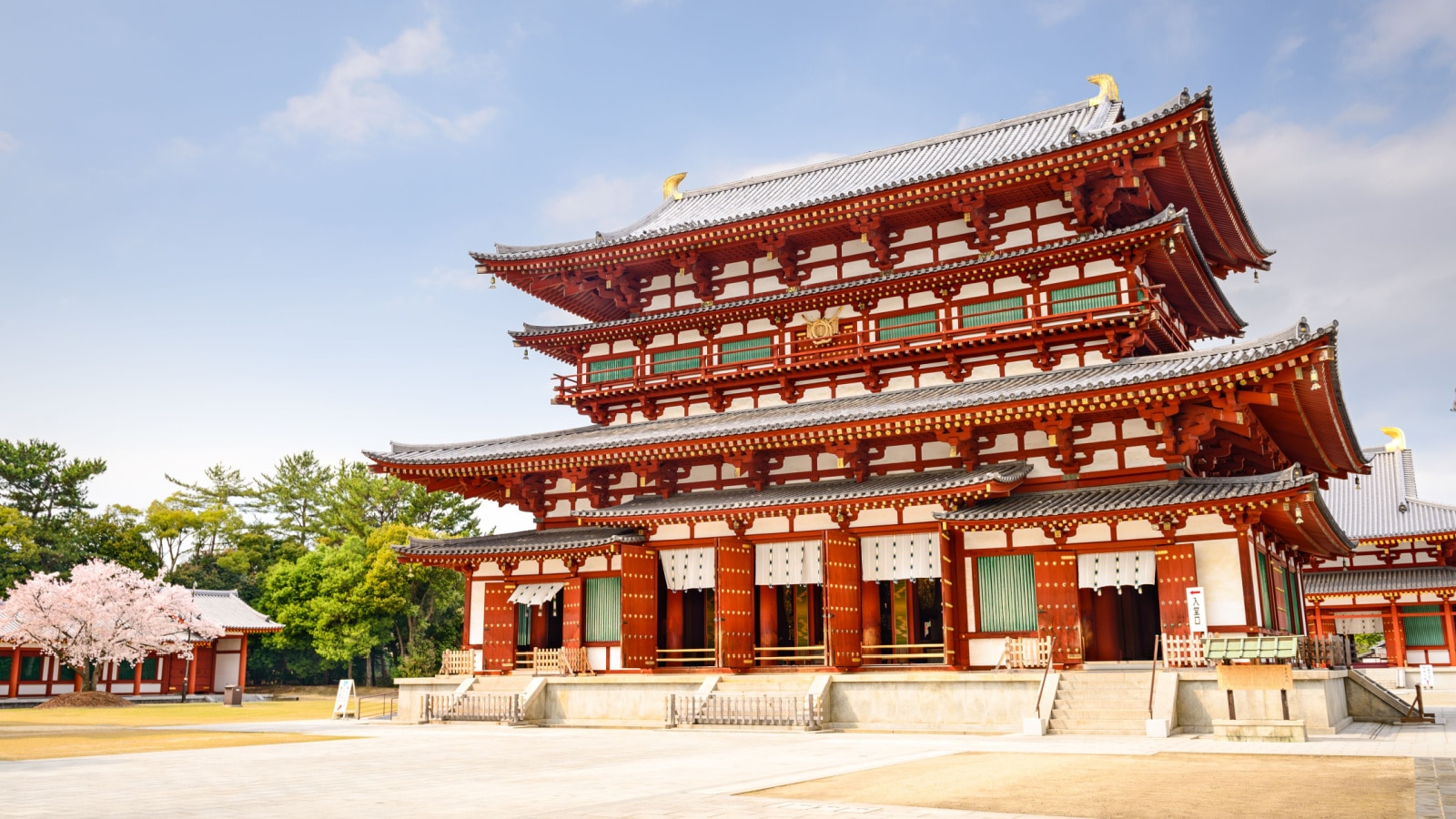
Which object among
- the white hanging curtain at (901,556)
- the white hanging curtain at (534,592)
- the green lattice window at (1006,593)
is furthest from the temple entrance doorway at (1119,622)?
the white hanging curtain at (534,592)

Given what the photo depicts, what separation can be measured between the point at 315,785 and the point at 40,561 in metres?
57.4

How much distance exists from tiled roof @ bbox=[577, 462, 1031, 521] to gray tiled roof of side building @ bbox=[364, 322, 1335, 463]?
1.62m

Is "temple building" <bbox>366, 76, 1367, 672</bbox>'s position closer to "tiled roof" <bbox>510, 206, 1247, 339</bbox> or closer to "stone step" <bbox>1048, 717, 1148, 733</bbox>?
"tiled roof" <bbox>510, 206, 1247, 339</bbox>

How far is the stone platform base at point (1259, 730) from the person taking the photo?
1739 centimetres

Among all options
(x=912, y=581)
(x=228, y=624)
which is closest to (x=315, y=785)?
(x=912, y=581)

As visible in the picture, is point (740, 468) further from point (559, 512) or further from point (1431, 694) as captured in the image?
point (1431, 694)

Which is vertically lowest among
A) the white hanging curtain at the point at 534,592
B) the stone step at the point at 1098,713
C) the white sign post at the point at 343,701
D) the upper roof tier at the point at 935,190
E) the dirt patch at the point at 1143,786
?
the white sign post at the point at 343,701

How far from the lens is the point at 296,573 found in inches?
2456

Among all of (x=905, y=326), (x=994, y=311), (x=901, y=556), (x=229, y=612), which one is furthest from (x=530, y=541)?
(x=229, y=612)

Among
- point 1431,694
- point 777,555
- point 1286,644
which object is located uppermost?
point 777,555

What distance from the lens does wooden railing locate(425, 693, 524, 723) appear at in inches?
1011

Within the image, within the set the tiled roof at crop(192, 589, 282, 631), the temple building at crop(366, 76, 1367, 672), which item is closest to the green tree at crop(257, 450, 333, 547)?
the tiled roof at crop(192, 589, 282, 631)

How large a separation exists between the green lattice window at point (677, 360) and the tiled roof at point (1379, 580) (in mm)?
28659

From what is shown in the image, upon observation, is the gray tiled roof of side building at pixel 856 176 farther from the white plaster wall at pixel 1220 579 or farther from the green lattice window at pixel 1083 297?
the white plaster wall at pixel 1220 579
